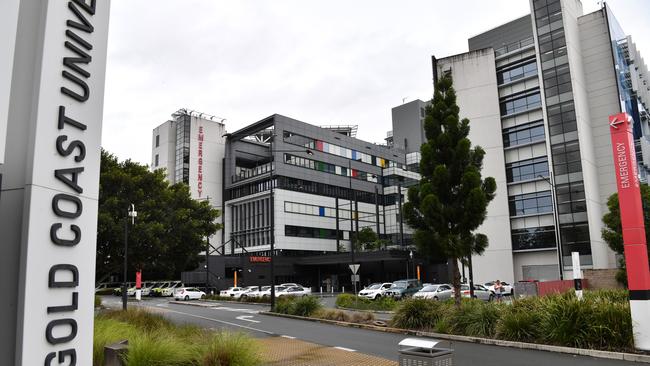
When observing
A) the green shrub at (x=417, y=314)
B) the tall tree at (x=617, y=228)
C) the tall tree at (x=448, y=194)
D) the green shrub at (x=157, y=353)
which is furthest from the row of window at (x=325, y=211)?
the green shrub at (x=157, y=353)

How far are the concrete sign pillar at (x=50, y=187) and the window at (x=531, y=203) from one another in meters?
52.3

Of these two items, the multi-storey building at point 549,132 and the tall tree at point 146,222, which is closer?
the tall tree at point 146,222

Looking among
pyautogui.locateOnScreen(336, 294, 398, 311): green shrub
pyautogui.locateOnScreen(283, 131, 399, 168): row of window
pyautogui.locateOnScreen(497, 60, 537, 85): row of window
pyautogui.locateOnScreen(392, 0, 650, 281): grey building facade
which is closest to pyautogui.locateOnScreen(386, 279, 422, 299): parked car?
pyautogui.locateOnScreen(336, 294, 398, 311): green shrub

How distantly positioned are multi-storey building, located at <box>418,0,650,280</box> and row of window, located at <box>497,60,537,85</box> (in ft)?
0.35

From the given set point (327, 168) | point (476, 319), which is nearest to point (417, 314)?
point (476, 319)

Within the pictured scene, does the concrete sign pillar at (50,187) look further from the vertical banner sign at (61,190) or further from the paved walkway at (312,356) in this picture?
the paved walkway at (312,356)

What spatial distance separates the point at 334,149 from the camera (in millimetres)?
80375

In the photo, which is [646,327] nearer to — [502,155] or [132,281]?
[502,155]

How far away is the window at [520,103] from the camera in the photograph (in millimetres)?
53219

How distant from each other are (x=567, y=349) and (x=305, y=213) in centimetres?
6047

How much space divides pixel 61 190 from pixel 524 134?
54.6 metres

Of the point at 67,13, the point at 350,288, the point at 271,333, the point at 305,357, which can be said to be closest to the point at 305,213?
the point at 350,288

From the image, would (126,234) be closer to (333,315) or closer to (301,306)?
(301,306)

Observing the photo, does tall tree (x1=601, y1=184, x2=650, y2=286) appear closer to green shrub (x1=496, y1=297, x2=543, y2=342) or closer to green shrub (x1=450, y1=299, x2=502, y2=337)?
green shrub (x1=450, y1=299, x2=502, y2=337)
